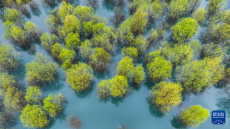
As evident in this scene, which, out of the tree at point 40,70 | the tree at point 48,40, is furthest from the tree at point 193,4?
the tree at point 40,70

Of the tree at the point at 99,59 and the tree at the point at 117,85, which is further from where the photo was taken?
the tree at the point at 99,59

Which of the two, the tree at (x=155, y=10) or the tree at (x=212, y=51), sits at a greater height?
the tree at (x=155, y=10)

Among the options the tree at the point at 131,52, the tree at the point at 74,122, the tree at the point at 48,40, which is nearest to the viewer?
the tree at the point at 74,122

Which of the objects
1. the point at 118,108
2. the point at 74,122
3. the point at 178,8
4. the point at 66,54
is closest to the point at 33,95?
the point at 74,122

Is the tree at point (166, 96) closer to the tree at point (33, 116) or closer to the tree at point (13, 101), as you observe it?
the tree at point (33, 116)

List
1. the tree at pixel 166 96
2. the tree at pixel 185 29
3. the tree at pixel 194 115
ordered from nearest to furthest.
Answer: the tree at pixel 194 115 < the tree at pixel 166 96 < the tree at pixel 185 29

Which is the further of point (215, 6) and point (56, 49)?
→ point (215, 6)

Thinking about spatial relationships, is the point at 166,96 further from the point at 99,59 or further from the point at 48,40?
the point at 48,40
